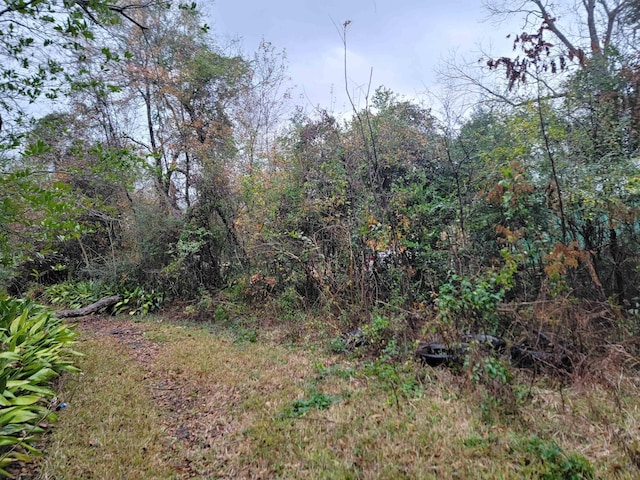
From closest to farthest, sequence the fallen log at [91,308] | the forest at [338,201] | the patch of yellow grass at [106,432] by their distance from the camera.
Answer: the patch of yellow grass at [106,432] → the forest at [338,201] → the fallen log at [91,308]

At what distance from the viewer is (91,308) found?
285 inches

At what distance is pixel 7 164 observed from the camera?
382cm

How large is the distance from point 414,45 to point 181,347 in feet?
22.2

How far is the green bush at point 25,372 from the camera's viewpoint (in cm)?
231

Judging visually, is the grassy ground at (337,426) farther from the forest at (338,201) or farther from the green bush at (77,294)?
the green bush at (77,294)

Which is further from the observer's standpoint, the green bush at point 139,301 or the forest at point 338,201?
the green bush at point 139,301

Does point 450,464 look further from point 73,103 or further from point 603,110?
point 73,103

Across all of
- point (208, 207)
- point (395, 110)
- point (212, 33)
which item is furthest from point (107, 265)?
point (395, 110)

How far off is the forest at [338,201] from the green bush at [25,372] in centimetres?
3

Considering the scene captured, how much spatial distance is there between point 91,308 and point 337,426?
711cm

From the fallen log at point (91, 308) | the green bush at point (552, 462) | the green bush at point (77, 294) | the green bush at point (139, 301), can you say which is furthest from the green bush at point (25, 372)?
the green bush at point (77, 294)

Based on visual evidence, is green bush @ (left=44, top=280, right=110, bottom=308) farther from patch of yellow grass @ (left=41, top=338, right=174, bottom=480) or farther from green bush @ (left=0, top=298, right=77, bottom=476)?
patch of yellow grass @ (left=41, top=338, right=174, bottom=480)

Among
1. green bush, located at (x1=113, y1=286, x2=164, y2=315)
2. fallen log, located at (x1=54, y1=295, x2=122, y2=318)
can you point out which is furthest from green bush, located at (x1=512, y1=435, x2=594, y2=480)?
fallen log, located at (x1=54, y1=295, x2=122, y2=318)

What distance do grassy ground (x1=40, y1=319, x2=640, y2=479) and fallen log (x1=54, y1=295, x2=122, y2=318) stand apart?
162 inches
